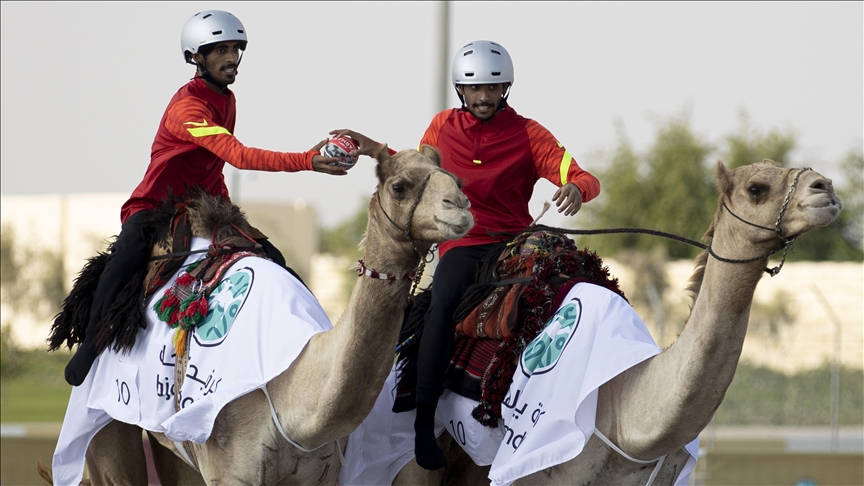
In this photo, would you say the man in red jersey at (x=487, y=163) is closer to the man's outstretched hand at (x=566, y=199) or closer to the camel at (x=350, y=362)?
the man's outstretched hand at (x=566, y=199)

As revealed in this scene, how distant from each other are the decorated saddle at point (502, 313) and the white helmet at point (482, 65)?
985mm

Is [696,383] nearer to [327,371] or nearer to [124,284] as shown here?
[327,371]

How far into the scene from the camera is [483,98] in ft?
21.9

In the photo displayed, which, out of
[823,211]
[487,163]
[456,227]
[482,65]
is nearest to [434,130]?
[487,163]

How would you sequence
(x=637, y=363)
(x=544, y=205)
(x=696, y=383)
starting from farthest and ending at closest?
(x=544, y=205) < (x=637, y=363) < (x=696, y=383)

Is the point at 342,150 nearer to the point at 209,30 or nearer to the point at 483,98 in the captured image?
the point at 483,98

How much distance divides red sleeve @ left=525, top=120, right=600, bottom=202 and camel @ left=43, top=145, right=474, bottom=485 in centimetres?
140

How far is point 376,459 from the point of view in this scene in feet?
21.1

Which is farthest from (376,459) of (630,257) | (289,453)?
(630,257)

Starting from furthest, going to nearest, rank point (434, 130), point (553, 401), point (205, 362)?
point (434, 130)
point (205, 362)
point (553, 401)

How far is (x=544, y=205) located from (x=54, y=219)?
3677cm

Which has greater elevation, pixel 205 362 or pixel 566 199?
pixel 566 199

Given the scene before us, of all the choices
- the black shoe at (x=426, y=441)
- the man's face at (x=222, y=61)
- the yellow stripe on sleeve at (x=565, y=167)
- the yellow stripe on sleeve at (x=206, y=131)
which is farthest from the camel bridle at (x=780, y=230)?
the man's face at (x=222, y=61)

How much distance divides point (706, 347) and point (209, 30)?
3678mm
